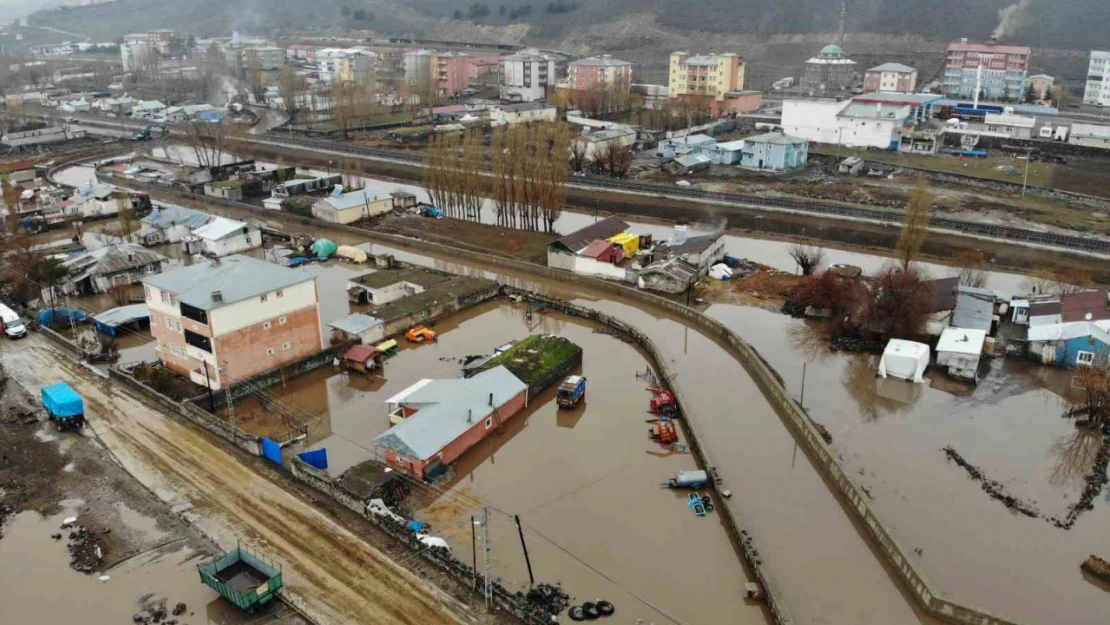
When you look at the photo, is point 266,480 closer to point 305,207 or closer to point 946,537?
point 946,537

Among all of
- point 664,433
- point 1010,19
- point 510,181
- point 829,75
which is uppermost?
point 1010,19

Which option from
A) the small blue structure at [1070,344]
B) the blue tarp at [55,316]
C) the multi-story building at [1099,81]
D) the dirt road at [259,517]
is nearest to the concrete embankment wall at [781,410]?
→ the dirt road at [259,517]

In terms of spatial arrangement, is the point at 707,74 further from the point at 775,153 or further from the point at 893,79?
the point at 775,153

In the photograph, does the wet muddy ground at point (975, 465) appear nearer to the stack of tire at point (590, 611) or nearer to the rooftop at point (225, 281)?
the stack of tire at point (590, 611)

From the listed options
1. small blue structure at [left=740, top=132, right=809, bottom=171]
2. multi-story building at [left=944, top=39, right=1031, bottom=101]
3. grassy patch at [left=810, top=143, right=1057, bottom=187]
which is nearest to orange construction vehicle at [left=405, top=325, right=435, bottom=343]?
small blue structure at [left=740, top=132, right=809, bottom=171]

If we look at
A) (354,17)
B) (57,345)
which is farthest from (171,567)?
(354,17)

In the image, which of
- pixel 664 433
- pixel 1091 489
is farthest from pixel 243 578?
pixel 1091 489
